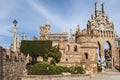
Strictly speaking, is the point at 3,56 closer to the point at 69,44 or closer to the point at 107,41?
the point at 69,44

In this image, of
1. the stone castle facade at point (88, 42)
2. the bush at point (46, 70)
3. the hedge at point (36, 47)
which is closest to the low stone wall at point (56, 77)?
the bush at point (46, 70)

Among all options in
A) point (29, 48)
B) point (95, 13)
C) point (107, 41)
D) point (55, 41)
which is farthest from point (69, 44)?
point (95, 13)

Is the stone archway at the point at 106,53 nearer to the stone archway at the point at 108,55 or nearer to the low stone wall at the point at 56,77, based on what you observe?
the stone archway at the point at 108,55

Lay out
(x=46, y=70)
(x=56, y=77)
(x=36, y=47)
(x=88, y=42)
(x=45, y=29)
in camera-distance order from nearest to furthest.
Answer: (x=56, y=77), (x=46, y=70), (x=88, y=42), (x=36, y=47), (x=45, y=29)

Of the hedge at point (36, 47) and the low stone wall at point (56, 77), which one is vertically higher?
the hedge at point (36, 47)

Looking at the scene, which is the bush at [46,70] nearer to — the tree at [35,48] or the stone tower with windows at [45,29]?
the tree at [35,48]

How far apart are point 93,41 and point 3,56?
109 feet

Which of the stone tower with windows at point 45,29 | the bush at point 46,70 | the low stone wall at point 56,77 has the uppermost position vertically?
the stone tower with windows at point 45,29

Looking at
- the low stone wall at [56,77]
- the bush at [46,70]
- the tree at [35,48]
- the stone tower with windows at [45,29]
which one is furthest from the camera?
the stone tower with windows at [45,29]

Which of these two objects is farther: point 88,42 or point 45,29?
point 45,29

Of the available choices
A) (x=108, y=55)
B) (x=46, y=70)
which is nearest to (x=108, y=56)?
(x=108, y=55)

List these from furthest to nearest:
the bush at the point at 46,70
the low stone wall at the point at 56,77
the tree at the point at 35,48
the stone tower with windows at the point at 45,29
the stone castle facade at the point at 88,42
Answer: the stone tower with windows at the point at 45,29
the tree at the point at 35,48
the stone castle facade at the point at 88,42
the bush at the point at 46,70
the low stone wall at the point at 56,77

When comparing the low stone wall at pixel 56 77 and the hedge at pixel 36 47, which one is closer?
the low stone wall at pixel 56 77

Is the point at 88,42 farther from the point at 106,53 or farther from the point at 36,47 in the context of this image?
the point at 106,53
